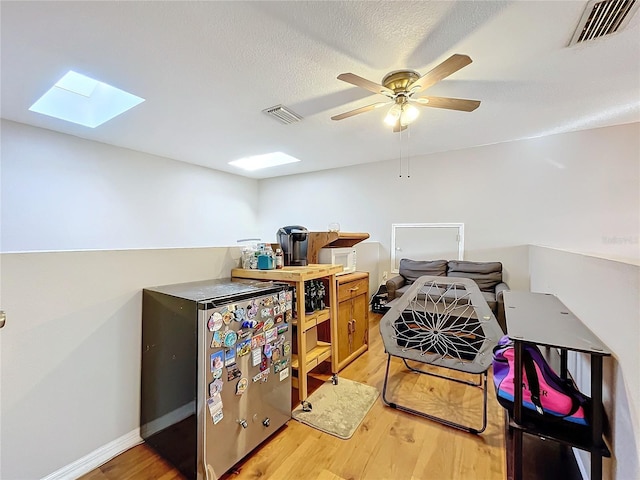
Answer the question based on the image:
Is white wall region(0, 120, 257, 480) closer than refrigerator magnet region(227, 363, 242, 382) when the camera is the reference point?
Yes

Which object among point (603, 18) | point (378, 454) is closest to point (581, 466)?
point (378, 454)

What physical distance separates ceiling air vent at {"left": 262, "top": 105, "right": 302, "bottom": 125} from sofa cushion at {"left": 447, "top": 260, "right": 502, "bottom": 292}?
9.45 ft

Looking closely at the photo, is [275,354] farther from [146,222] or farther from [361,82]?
[146,222]

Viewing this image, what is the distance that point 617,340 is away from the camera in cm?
98

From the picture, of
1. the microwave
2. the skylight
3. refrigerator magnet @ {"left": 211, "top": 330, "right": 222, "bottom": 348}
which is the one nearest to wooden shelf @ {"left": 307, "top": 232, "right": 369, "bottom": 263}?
the microwave

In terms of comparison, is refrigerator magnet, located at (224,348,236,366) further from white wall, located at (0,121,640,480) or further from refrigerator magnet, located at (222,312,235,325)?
white wall, located at (0,121,640,480)

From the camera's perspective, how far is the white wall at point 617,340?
33.9 inches

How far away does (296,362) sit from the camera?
78.7 inches

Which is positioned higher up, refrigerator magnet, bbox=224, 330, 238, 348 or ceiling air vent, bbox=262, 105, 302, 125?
ceiling air vent, bbox=262, 105, 302, 125

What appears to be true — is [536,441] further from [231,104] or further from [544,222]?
[231,104]

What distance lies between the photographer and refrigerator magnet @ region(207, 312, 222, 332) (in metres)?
1.30

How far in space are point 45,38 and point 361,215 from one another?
4.09m

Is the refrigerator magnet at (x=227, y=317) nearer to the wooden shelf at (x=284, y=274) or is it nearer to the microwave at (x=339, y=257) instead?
the wooden shelf at (x=284, y=274)

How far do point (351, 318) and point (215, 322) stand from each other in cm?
160
